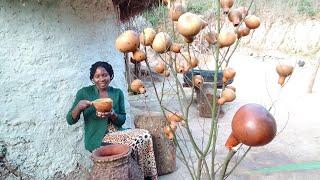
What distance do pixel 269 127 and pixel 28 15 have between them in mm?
2834

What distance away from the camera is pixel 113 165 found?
7.83 feet

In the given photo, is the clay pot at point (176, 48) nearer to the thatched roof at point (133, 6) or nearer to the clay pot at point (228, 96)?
the clay pot at point (228, 96)

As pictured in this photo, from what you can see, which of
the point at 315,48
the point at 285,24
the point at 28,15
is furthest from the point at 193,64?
the point at 285,24

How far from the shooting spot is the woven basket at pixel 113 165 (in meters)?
2.38

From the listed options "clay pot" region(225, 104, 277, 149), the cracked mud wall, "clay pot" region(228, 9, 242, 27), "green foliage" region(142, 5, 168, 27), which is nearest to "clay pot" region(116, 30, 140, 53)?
"green foliage" region(142, 5, 168, 27)

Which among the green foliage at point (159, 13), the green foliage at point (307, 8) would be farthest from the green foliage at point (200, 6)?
the green foliage at point (307, 8)

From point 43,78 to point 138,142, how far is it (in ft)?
3.69

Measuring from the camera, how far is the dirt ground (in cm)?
356

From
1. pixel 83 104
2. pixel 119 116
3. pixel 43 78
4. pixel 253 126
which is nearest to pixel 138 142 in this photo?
pixel 119 116

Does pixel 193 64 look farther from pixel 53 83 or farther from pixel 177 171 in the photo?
pixel 177 171

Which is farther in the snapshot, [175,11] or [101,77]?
[101,77]

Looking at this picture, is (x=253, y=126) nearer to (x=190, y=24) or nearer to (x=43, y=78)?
(x=190, y=24)

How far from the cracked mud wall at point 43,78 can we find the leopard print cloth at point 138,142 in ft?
2.30

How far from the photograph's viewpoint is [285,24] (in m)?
13.1
